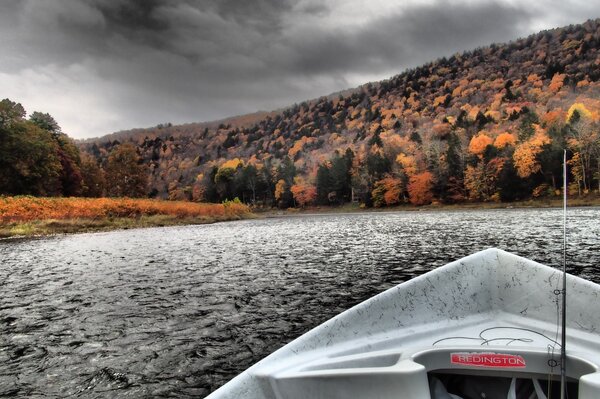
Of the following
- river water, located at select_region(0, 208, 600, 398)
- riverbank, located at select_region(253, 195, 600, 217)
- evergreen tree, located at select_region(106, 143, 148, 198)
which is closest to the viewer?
river water, located at select_region(0, 208, 600, 398)

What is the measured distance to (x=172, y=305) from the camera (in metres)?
10.7

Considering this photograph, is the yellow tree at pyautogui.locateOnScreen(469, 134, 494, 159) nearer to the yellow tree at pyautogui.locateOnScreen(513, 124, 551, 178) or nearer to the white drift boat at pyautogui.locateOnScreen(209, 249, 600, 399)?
the yellow tree at pyautogui.locateOnScreen(513, 124, 551, 178)

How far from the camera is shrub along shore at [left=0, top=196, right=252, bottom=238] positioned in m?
37.9

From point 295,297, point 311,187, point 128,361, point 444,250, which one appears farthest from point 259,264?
point 311,187

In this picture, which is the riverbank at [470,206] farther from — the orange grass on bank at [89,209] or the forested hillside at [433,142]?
the orange grass on bank at [89,209]

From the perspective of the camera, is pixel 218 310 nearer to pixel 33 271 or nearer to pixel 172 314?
pixel 172 314

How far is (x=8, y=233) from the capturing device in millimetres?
35469

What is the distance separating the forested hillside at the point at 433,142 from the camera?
79.5 metres

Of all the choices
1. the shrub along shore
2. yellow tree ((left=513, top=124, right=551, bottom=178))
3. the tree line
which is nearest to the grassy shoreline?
the shrub along shore

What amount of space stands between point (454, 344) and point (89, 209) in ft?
160

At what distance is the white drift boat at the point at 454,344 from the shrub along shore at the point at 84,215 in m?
39.4

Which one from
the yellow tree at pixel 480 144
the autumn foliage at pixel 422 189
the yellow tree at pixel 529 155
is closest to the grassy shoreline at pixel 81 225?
the autumn foliage at pixel 422 189

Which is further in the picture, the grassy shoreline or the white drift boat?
the grassy shoreline

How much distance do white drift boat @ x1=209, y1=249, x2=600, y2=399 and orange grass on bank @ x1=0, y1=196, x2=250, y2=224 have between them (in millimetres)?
41183
